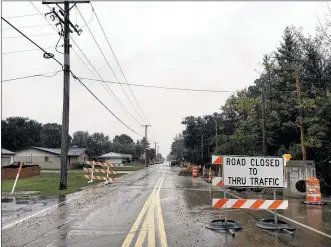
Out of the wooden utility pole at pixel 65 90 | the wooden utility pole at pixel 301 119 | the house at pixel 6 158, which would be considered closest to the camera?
the wooden utility pole at pixel 65 90

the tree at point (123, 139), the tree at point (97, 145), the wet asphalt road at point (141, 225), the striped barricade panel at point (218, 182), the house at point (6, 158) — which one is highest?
the tree at point (123, 139)

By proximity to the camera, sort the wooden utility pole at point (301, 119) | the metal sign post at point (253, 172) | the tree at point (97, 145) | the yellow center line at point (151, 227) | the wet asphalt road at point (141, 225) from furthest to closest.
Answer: the tree at point (97, 145) → the wooden utility pole at point (301, 119) → the metal sign post at point (253, 172) → the wet asphalt road at point (141, 225) → the yellow center line at point (151, 227)

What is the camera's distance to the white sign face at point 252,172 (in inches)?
371

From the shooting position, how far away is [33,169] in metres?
36.4

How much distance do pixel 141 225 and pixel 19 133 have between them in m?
86.9

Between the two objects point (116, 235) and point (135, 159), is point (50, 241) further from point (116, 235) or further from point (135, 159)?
point (135, 159)

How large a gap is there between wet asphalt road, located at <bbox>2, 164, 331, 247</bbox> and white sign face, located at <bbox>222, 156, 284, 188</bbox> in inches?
44.8

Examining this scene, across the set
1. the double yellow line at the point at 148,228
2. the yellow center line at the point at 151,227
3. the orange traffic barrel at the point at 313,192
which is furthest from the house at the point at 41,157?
the orange traffic barrel at the point at 313,192

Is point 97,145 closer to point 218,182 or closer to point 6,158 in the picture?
point 6,158

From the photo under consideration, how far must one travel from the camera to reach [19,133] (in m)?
89.0

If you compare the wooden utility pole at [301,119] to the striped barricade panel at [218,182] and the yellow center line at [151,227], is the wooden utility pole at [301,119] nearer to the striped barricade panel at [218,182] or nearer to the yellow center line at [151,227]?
the yellow center line at [151,227]

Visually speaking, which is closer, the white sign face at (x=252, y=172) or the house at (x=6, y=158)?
the white sign face at (x=252, y=172)

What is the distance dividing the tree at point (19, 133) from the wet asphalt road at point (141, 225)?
7940 cm

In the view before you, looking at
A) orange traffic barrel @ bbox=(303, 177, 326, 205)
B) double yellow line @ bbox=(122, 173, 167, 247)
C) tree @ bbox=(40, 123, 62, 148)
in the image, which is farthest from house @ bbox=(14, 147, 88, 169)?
orange traffic barrel @ bbox=(303, 177, 326, 205)
